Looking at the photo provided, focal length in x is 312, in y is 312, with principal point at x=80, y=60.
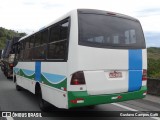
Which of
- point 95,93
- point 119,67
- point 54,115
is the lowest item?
point 54,115

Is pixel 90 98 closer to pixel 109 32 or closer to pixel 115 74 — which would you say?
pixel 115 74

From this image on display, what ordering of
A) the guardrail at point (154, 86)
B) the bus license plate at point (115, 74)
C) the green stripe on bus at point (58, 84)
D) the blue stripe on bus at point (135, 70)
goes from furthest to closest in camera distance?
the guardrail at point (154, 86), the blue stripe on bus at point (135, 70), the bus license plate at point (115, 74), the green stripe on bus at point (58, 84)

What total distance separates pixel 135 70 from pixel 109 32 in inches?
43.9

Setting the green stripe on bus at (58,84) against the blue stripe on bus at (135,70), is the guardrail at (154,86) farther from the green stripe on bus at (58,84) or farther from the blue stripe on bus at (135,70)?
the green stripe on bus at (58,84)

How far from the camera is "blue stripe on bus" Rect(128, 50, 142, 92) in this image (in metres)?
7.35

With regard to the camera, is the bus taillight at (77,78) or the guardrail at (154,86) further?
the guardrail at (154,86)

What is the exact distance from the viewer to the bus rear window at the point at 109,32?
6883 millimetres

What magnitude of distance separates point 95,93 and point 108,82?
1.37 feet

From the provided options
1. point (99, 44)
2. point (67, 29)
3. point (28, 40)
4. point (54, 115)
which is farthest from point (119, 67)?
point (28, 40)

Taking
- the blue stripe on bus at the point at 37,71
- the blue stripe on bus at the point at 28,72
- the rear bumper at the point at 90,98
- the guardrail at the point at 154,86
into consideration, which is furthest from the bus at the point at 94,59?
the guardrail at the point at 154,86

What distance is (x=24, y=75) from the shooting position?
39.3 ft

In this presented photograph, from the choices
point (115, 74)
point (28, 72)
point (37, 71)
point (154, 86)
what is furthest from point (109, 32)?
point (154, 86)

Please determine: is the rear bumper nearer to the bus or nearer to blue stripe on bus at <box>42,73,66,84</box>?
the bus

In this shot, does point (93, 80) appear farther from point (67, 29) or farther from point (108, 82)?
point (67, 29)
